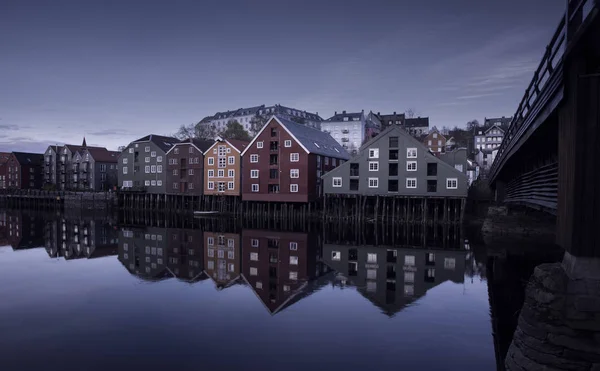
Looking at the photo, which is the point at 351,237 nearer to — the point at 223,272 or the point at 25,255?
the point at 223,272

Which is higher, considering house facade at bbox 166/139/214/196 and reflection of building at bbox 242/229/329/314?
house facade at bbox 166/139/214/196

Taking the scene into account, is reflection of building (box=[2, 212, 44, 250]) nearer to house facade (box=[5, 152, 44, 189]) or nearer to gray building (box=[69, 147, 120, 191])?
gray building (box=[69, 147, 120, 191])

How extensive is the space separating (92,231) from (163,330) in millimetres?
29326

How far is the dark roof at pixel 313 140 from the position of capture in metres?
47.2

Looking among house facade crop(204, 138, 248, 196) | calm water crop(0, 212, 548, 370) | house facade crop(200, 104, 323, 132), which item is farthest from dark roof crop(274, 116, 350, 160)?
house facade crop(200, 104, 323, 132)

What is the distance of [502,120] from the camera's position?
9706 centimetres

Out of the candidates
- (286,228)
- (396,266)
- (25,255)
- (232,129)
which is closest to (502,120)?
(232,129)

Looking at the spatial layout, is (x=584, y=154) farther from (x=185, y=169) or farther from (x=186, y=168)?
(x=185, y=169)

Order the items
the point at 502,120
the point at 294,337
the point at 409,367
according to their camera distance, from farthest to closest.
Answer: the point at 502,120 → the point at 294,337 → the point at 409,367

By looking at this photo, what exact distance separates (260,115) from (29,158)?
5865 cm

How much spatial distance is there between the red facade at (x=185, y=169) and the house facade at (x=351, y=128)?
41930 millimetres

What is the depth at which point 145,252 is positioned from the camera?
25.8m

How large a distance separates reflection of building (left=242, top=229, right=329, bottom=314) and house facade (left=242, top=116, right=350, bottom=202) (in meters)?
14.0

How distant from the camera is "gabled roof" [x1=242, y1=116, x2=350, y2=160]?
1842 inches
